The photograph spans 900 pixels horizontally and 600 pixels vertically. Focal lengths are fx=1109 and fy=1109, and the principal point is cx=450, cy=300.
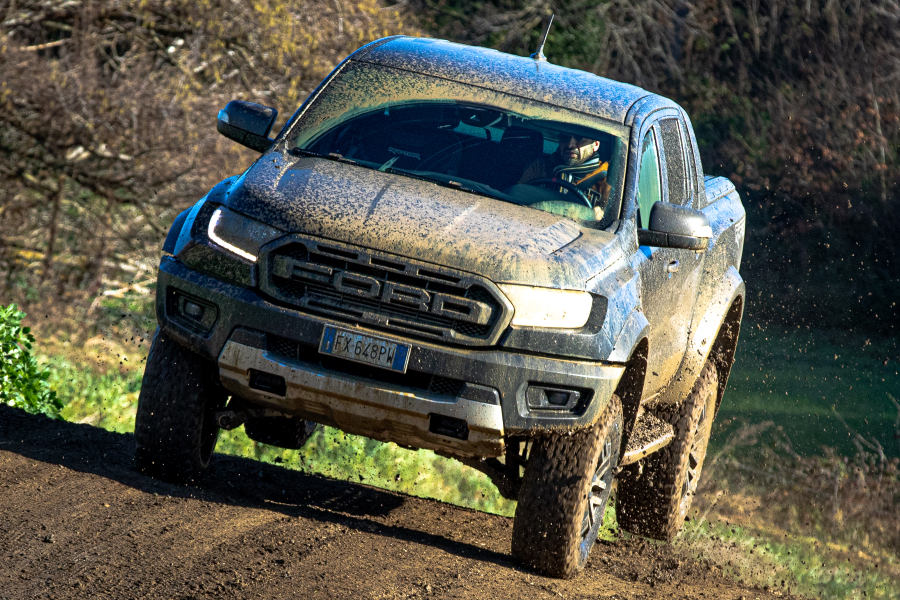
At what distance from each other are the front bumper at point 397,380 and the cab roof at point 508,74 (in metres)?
1.73

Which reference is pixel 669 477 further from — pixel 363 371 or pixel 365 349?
pixel 365 349

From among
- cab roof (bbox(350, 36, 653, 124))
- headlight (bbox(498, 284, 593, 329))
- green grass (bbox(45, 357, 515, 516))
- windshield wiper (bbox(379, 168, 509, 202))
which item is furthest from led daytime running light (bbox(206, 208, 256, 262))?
green grass (bbox(45, 357, 515, 516))

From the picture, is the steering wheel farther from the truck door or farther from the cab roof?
the cab roof

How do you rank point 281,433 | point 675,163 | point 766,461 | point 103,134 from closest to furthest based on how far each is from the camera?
1. point 675,163
2. point 281,433
3. point 766,461
4. point 103,134

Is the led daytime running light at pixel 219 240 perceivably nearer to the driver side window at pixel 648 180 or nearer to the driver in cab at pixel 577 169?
the driver in cab at pixel 577 169

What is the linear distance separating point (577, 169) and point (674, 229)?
57 cm

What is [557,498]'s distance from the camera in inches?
189

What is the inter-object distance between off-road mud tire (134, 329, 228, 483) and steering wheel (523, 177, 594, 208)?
178 centimetres

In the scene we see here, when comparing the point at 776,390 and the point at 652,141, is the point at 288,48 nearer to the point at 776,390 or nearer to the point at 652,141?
the point at 776,390

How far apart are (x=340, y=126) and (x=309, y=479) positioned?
2.40 meters

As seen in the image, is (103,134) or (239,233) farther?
(103,134)

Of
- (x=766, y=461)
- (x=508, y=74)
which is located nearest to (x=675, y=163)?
(x=508, y=74)

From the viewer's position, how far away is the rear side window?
254 inches

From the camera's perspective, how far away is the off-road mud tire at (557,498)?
482 centimetres
